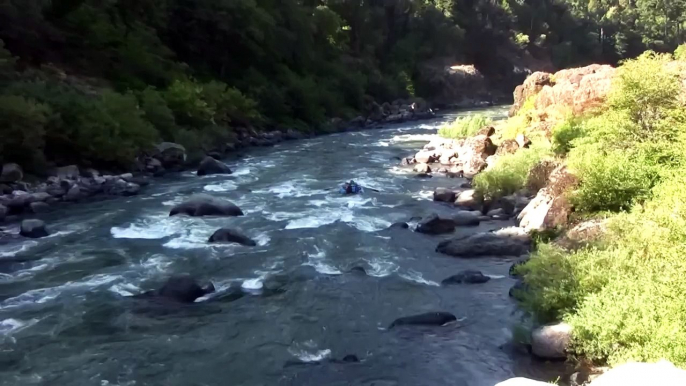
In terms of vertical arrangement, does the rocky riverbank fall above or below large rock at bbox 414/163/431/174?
above

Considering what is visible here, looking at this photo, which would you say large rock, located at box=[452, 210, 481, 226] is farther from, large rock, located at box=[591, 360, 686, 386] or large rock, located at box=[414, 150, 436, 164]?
large rock, located at box=[591, 360, 686, 386]

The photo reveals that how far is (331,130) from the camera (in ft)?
152

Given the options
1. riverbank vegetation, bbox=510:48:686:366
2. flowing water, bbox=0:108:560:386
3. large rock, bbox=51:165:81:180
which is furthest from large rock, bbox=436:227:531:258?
large rock, bbox=51:165:81:180

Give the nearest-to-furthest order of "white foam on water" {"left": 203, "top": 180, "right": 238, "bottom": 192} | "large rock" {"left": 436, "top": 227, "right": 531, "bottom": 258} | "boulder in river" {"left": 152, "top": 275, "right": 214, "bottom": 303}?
1. "boulder in river" {"left": 152, "top": 275, "right": 214, "bottom": 303}
2. "large rock" {"left": 436, "top": 227, "right": 531, "bottom": 258}
3. "white foam on water" {"left": 203, "top": 180, "right": 238, "bottom": 192}

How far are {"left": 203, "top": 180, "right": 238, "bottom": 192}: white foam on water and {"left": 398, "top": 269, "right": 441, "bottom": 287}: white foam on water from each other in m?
11.2

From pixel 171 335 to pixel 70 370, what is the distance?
188cm

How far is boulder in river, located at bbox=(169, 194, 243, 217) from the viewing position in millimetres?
20672

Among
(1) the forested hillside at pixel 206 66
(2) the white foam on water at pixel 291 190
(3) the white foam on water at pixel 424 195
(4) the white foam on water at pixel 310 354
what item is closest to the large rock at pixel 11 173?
(1) the forested hillside at pixel 206 66

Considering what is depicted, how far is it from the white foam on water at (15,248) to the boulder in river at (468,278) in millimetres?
10925

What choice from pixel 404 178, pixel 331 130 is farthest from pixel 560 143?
pixel 331 130

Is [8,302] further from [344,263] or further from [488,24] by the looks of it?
[488,24]

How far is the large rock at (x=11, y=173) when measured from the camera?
22.2 meters

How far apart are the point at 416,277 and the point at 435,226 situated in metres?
3.95

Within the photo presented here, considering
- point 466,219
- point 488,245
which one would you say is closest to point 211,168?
point 466,219
